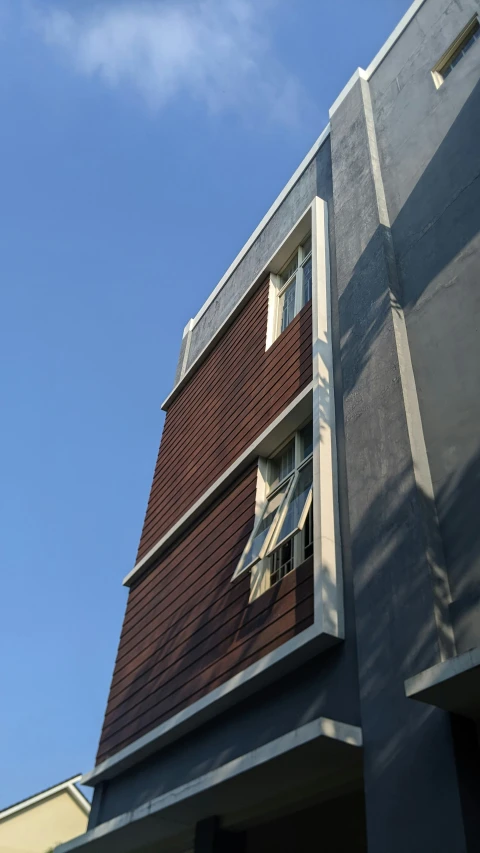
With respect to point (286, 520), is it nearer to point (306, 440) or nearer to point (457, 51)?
point (306, 440)

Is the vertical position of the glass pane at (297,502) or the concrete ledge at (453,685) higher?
the glass pane at (297,502)

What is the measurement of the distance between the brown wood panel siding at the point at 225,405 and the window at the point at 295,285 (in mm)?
347

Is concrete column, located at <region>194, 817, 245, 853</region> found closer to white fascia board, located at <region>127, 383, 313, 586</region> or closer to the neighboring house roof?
white fascia board, located at <region>127, 383, 313, 586</region>

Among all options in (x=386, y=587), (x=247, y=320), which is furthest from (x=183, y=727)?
(x=247, y=320)

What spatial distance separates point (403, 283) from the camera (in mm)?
9602

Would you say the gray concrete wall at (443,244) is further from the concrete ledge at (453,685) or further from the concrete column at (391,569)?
the concrete ledge at (453,685)

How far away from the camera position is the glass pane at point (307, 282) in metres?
12.7

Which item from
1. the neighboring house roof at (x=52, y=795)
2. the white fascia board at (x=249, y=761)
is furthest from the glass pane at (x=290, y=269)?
the neighboring house roof at (x=52, y=795)

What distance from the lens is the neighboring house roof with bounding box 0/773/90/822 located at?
26.2 m

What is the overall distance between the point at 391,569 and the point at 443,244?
437cm

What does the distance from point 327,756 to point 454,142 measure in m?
7.98

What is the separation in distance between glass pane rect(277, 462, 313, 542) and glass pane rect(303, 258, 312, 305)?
12.0 ft

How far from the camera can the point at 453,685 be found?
5293mm

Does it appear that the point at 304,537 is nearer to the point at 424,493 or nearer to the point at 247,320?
the point at 424,493
